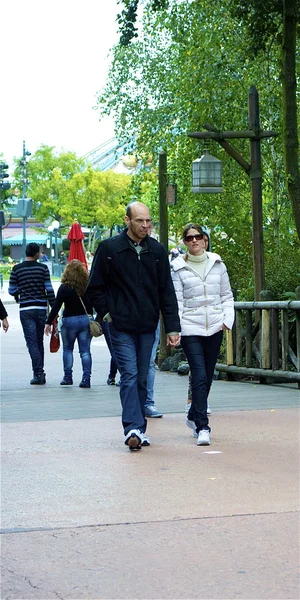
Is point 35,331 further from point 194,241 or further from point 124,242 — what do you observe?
point 124,242

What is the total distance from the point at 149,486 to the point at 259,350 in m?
7.86

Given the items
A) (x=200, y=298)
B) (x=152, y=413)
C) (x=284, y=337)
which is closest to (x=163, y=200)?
(x=284, y=337)

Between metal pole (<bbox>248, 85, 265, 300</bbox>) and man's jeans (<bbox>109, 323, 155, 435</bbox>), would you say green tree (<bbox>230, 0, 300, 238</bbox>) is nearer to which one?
metal pole (<bbox>248, 85, 265, 300</bbox>)

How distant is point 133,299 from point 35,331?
7059 millimetres

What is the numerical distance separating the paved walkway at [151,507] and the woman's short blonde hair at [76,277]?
3471mm

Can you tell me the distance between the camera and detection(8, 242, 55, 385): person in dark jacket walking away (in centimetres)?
1532

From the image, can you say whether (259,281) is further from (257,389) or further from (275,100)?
(275,100)

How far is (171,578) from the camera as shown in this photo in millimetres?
5047

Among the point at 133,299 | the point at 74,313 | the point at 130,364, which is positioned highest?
the point at 133,299

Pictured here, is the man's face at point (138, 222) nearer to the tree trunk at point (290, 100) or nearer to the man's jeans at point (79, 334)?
the man's jeans at point (79, 334)

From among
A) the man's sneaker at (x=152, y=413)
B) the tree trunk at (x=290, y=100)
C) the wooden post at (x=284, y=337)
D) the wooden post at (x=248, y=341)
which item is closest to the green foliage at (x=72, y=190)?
the tree trunk at (x=290, y=100)

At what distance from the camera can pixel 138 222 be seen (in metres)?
8.45

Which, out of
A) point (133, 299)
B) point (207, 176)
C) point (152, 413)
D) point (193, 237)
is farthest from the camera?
point (207, 176)

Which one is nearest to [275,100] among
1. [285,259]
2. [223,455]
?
[285,259]
